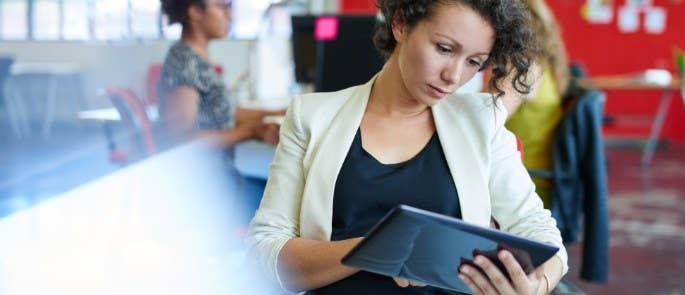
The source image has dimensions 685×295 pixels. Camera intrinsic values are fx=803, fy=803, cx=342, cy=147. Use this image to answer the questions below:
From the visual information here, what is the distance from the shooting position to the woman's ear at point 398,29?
1.24m

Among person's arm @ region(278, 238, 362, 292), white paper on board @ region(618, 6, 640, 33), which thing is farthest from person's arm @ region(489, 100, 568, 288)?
white paper on board @ region(618, 6, 640, 33)

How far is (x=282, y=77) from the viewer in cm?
410

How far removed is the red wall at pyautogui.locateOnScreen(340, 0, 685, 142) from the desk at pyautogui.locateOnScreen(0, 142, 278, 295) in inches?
208

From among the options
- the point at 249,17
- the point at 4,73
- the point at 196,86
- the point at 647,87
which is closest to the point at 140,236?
the point at 196,86

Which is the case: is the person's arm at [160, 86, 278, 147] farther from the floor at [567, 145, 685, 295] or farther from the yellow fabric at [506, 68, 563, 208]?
the floor at [567, 145, 685, 295]

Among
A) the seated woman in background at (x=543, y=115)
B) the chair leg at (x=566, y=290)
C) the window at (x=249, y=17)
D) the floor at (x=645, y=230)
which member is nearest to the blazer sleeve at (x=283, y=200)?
the chair leg at (x=566, y=290)

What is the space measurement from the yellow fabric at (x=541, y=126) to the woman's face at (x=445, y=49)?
1.61 m

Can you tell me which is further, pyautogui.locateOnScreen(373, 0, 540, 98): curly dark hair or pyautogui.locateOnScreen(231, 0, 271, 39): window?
pyautogui.locateOnScreen(231, 0, 271, 39): window

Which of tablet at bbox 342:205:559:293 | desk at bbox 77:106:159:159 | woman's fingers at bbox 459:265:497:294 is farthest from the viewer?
desk at bbox 77:106:159:159

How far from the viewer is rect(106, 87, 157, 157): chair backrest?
265 centimetres

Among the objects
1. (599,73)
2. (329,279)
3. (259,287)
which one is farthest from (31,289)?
(599,73)

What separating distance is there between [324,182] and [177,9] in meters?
1.58

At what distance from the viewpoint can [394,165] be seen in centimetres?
128

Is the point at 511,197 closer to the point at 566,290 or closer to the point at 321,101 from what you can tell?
the point at 321,101
